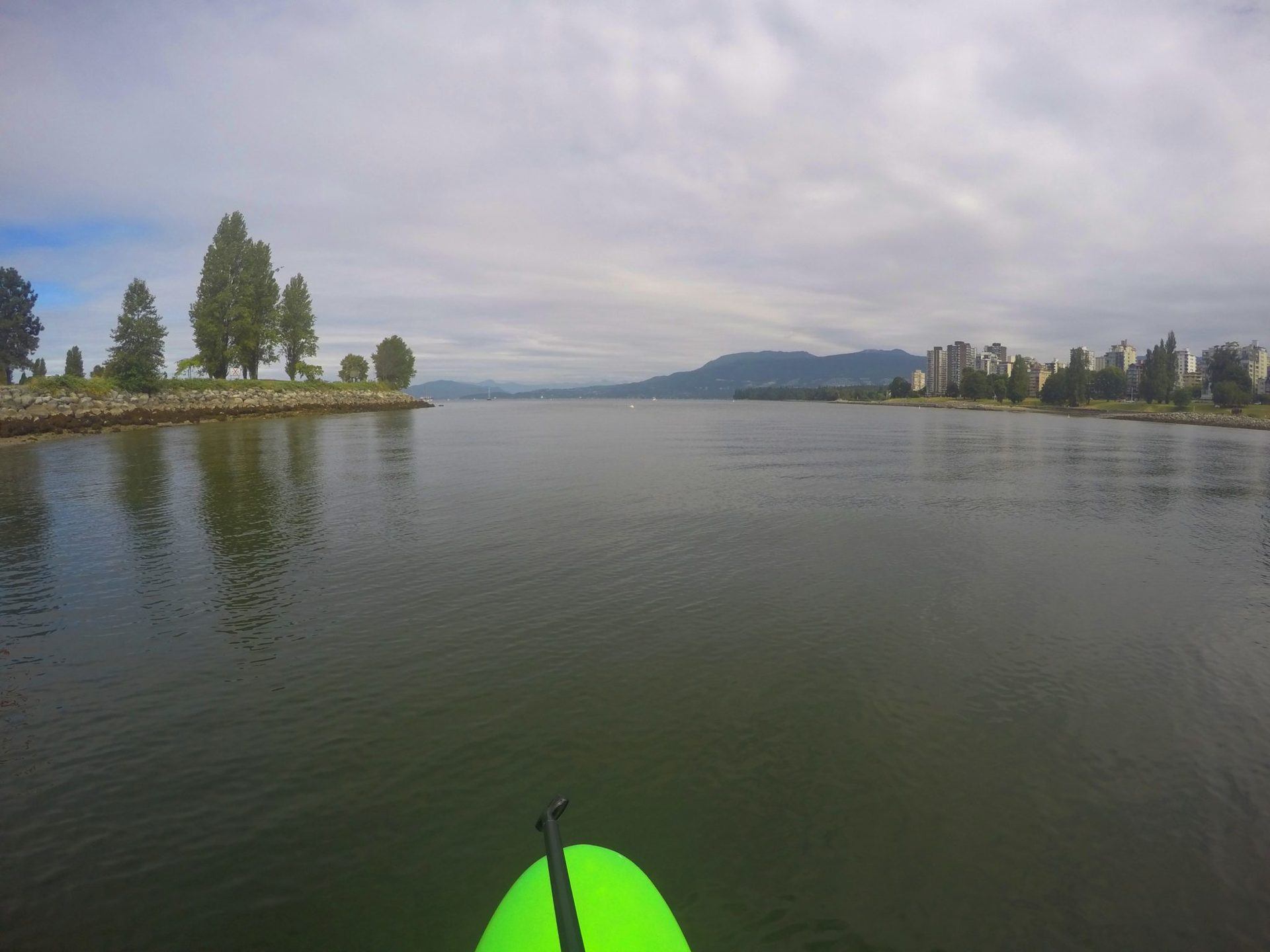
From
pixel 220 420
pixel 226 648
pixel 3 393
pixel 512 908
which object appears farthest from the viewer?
pixel 220 420

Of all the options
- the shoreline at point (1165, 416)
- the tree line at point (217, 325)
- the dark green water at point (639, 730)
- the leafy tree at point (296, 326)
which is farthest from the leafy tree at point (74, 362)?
the shoreline at point (1165, 416)

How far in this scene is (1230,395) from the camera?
163625 millimetres

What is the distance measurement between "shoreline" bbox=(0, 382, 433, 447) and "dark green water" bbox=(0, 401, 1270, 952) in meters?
42.1

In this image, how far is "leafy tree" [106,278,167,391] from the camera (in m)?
78.2

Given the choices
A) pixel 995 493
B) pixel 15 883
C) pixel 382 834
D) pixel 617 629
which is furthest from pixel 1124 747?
pixel 995 493

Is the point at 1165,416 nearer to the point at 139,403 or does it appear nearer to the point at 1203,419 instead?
the point at 1203,419

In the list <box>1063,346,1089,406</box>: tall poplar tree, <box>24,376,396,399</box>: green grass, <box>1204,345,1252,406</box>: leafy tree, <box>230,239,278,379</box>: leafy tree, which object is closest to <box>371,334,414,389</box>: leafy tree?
<box>24,376,396,399</box>: green grass

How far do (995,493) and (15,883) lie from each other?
130 feet

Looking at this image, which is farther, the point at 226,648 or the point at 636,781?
the point at 226,648

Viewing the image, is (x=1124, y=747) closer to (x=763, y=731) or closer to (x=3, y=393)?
(x=763, y=731)

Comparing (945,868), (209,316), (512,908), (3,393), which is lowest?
(945,868)

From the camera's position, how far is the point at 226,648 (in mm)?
12953

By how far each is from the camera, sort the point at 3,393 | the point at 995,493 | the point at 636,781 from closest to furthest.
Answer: the point at 636,781 < the point at 995,493 < the point at 3,393

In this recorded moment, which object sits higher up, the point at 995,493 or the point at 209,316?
the point at 209,316
